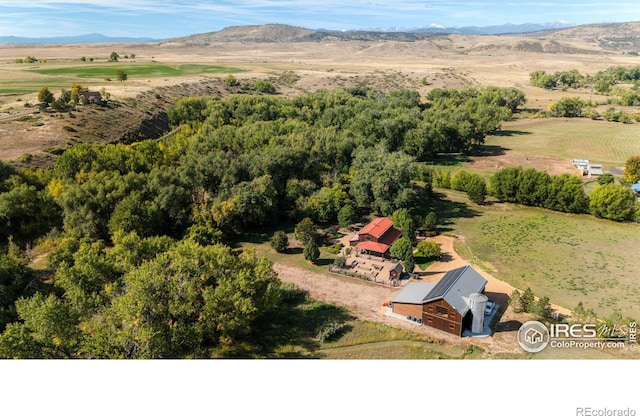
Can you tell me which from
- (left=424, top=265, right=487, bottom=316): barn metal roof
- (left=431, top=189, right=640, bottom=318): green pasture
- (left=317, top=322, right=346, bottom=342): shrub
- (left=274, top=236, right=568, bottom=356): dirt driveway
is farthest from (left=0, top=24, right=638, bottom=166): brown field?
(left=424, top=265, right=487, bottom=316): barn metal roof

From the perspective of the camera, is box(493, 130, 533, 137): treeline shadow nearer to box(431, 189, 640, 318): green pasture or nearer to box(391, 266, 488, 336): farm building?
box(431, 189, 640, 318): green pasture

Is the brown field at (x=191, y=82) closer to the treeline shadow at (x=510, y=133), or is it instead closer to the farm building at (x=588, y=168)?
the farm building at (x=588, y=168)

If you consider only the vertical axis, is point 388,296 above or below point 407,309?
below

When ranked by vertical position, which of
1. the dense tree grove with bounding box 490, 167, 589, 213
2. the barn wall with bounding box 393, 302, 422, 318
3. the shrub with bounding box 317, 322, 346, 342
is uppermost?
the dense tree grove with bounding box 490, 167, 589, 213

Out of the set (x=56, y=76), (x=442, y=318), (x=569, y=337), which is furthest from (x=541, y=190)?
(x=56, y=76)

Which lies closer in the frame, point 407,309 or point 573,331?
point 573,331

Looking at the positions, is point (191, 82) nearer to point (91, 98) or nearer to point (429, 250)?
point (91, 98)

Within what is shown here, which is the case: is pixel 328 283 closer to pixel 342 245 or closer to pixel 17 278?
pixel 342 245

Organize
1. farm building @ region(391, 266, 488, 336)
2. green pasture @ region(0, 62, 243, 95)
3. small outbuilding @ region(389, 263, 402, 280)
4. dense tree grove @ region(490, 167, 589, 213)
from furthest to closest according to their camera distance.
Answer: green pasture @ region(0, 62, 243, 95) < dense tree grove @ region(490, 167, 589, 213) < small outbuilding @ region(389, 263, 402, 280) < farm building @ region(391, 266, 488, 336)
